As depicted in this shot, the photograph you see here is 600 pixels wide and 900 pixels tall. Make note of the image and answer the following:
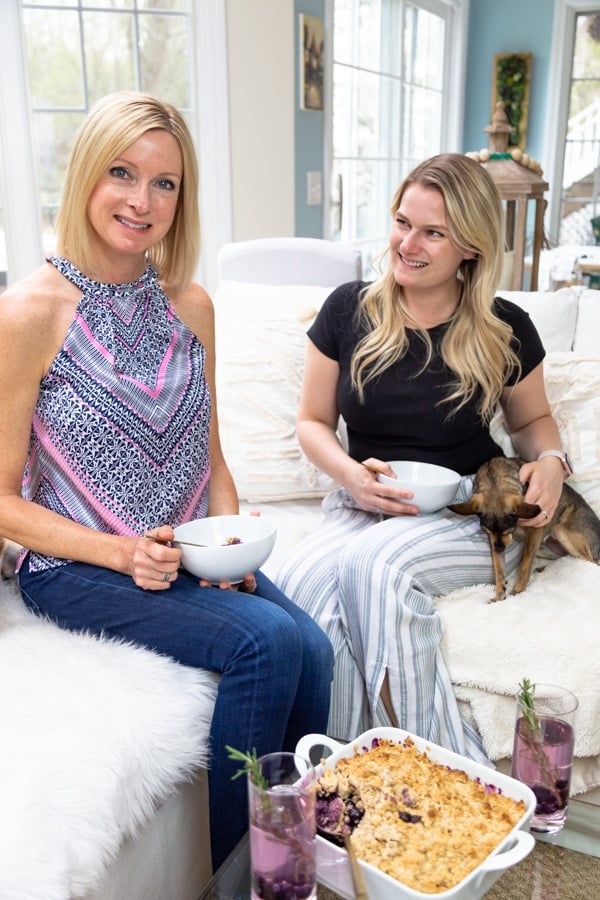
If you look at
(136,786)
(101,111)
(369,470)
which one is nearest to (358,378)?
(369,470)

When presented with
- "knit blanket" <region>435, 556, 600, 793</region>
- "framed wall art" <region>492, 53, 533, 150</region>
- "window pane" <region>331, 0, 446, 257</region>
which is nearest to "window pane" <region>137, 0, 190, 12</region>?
"window pane" <region>331, 0, 446, 257</region>

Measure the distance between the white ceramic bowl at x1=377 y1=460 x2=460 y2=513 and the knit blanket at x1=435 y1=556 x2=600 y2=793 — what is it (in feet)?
0.63

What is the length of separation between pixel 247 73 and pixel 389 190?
2.09m

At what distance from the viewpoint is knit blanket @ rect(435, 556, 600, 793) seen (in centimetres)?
146

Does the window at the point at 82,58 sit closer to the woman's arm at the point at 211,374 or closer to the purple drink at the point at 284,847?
the woman's arm at the point at 211,374

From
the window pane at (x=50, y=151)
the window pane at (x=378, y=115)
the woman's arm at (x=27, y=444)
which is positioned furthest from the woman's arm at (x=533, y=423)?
the window pane at (x=378, y=115)

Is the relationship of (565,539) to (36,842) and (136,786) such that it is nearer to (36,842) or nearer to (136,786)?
(136,786)

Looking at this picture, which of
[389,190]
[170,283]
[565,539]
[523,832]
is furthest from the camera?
[389,190]

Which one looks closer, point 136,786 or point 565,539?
point 136,786

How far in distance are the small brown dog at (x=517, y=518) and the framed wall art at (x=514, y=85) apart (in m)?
4.68

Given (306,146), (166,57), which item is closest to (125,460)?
(166,57)

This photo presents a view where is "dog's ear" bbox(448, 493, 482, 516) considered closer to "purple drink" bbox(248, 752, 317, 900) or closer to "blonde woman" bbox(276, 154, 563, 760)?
"blonde woman" bbox(276, 154, 563, 760)

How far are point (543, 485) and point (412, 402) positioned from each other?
316 mm

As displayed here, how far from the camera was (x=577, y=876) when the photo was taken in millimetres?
1056
